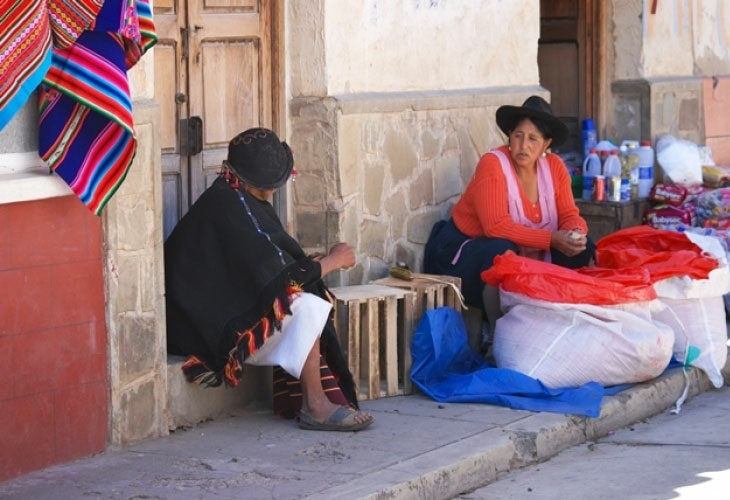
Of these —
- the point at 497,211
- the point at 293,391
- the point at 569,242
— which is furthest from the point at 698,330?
the point at 293,391

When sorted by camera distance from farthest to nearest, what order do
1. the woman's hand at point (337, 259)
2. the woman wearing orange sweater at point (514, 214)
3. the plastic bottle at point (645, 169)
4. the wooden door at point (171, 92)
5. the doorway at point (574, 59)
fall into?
the doorway at point (574, 59) → the plastic bottle at point (645, 169) → the woman wearing orange sweater at point (514, 214) → the wooden door at point (171, 92) → the woman's hand at point (337, 259)

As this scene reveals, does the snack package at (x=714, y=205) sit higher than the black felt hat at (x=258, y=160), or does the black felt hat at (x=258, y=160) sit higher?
the black felt hat at (x=258, y=160)

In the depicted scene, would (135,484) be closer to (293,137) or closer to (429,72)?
(293,137)

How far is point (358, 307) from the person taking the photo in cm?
627

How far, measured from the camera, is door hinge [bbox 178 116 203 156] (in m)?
6.37

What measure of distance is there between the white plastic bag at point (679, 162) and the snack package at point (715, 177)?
0.12 meters

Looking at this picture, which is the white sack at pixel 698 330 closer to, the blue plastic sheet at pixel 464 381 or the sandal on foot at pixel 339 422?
the blue plastic sheet at pixel 464 381

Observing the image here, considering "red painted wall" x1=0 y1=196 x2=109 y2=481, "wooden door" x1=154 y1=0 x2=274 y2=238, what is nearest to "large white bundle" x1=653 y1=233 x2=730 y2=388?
"wooden door" x1=154 y1=0 x2=274 y2=238

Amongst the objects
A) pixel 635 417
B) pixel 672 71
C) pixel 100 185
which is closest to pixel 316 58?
pixel 100 185

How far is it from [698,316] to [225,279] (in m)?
2.68

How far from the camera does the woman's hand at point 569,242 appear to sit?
700cm

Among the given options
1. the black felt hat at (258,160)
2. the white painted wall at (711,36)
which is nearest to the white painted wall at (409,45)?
the black felt hat at (258,160)

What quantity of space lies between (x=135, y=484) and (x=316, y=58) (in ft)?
8.37

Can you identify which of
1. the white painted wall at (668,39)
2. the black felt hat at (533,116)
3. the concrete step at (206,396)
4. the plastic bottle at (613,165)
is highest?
the white painted wall at (668,39)
